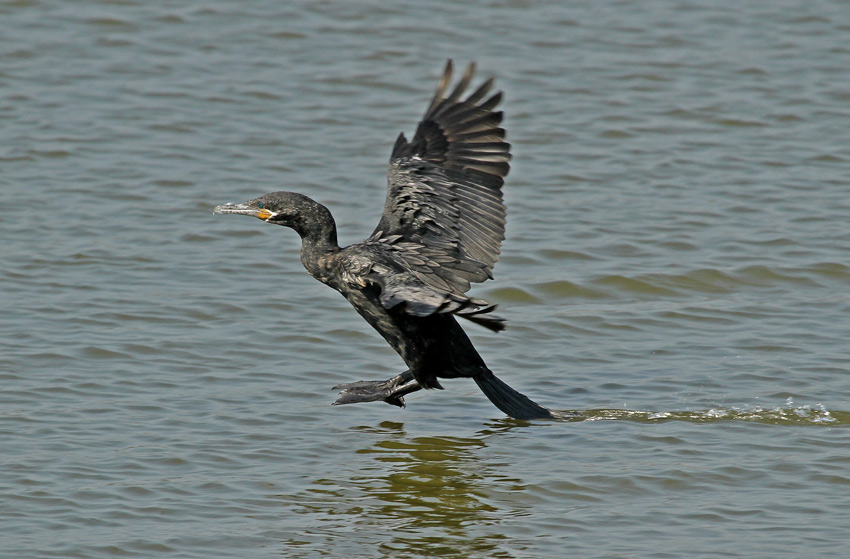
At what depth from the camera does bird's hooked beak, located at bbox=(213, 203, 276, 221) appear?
22.2 ft

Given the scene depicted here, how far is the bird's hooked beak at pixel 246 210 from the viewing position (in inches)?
266

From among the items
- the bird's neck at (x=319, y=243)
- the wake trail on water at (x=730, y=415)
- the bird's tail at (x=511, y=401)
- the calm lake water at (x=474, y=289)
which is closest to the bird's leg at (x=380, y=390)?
the calm lake water at (x=474, y=289)

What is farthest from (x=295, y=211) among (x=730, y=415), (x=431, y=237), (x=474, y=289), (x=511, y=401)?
(x=730, y=415)

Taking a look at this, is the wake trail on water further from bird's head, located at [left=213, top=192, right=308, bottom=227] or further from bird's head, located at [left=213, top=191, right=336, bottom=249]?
bird's head, located at [left=213, top=192, right=308, bottom=227]

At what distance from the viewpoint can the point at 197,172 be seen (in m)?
10.5

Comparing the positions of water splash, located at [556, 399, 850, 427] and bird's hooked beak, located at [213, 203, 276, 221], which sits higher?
bird's hooked beak, located at [213, 203, 276, 221]

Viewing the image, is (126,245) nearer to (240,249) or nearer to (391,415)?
(240,249)

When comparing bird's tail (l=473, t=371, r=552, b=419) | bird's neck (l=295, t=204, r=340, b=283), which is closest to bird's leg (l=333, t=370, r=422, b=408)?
bird's tail (l=473, t=371, r=552, b=419)

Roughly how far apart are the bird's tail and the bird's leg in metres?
0.40

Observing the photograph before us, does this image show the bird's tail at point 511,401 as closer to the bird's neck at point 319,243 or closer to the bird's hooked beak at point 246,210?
the bird's neck at point 319,243

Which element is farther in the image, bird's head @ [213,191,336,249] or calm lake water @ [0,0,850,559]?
bird's head @ [213,191,336,249]

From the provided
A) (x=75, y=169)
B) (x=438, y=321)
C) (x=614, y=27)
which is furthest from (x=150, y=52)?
(x=438, y=321)

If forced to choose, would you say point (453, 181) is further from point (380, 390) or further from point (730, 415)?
point (730, 415)

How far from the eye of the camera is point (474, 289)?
877 cm
